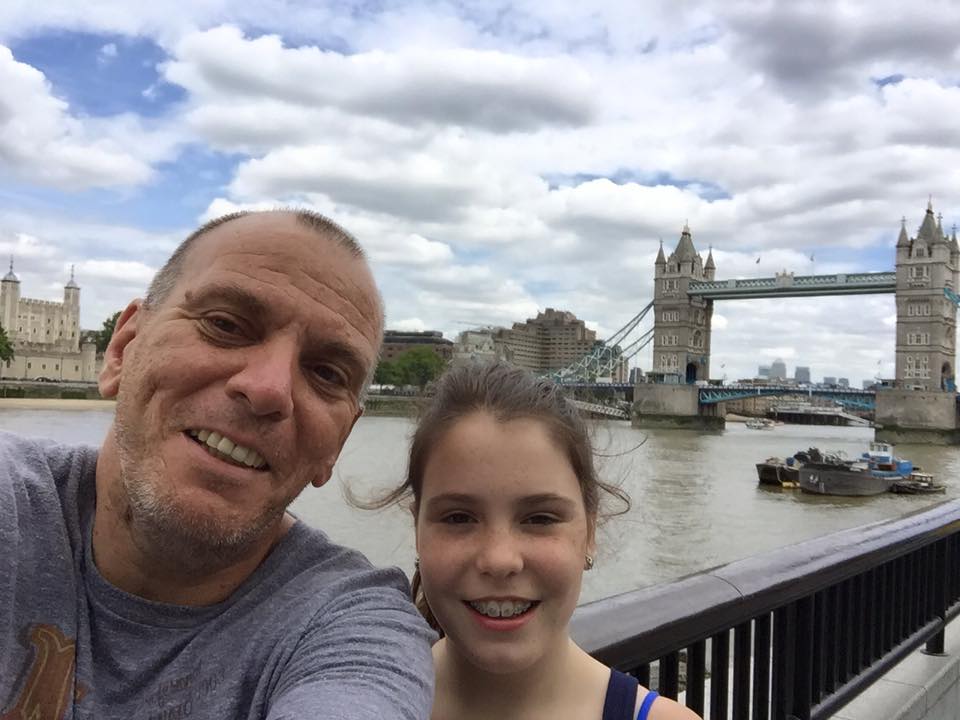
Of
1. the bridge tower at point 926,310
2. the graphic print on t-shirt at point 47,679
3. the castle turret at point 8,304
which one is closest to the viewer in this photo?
the graphic print on t-shirt at point 47,679

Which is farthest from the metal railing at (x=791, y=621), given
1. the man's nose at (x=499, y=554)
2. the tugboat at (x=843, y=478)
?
the tugboat at (x=843, y=478)

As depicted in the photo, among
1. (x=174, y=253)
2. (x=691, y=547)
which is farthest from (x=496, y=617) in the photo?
(x=691, y=547)

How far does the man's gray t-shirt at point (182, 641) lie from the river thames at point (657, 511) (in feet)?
1.28

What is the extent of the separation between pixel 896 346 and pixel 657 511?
44127 millimetres

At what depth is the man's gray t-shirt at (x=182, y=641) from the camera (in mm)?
888

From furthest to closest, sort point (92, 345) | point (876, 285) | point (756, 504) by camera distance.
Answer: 1. point (92, 345)
2. point (876, 285)
3. point (756, 504)

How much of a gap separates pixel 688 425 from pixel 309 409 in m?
50.8

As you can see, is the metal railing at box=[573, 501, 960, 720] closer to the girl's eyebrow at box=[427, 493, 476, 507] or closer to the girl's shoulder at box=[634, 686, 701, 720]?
the girl's shoulder at box=[634, 686, 701, 720]

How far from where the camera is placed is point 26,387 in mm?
47719

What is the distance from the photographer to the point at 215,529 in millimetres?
985

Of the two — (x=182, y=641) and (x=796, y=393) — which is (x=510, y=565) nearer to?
(x=182, y=641)

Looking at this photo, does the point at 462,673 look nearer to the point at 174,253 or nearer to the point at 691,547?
the point at 174,253

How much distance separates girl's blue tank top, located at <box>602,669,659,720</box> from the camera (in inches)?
42.9

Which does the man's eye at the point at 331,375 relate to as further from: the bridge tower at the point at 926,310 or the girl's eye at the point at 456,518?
the bridge tower at the point at 926,310
